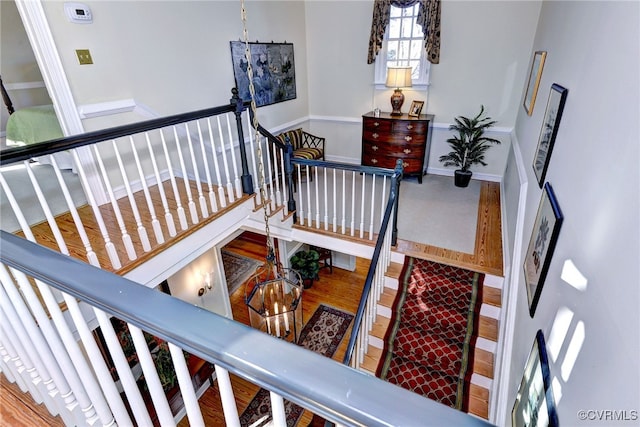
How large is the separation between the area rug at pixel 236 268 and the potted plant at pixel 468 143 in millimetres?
3915

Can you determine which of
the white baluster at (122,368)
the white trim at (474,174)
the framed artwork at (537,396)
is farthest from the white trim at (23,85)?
the framed artwork at (537,396)

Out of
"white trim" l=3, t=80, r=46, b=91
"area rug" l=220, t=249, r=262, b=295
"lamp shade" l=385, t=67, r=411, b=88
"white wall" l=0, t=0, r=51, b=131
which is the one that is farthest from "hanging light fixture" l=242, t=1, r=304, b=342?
"white trim" l=3, t=80, r=46, b=91

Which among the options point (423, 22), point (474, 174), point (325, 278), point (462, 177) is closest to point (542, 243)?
point (462, 177)

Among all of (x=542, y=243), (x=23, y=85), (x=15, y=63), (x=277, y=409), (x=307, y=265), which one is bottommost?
(x=307, y=265)

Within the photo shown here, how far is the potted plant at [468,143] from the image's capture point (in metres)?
4.44

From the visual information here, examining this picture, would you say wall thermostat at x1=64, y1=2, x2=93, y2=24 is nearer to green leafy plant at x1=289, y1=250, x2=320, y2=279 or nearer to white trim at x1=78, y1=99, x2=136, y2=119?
white trim at x1=78, y1=99, x2=136, y2=119

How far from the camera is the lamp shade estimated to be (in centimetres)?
434

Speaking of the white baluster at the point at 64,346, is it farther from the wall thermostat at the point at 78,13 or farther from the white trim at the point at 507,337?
the wall thermostat at the point at 78,13

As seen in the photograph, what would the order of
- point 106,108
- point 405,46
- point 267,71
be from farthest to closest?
point 405,46, point 267,71, point 106,108

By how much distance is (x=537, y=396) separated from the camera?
4.21ft

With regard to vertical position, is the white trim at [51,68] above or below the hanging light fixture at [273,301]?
above

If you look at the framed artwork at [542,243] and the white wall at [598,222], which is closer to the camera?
the white wall at [598,222]

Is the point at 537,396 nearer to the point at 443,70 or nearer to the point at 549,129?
the point at 549,129

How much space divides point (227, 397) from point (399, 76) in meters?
4.52
